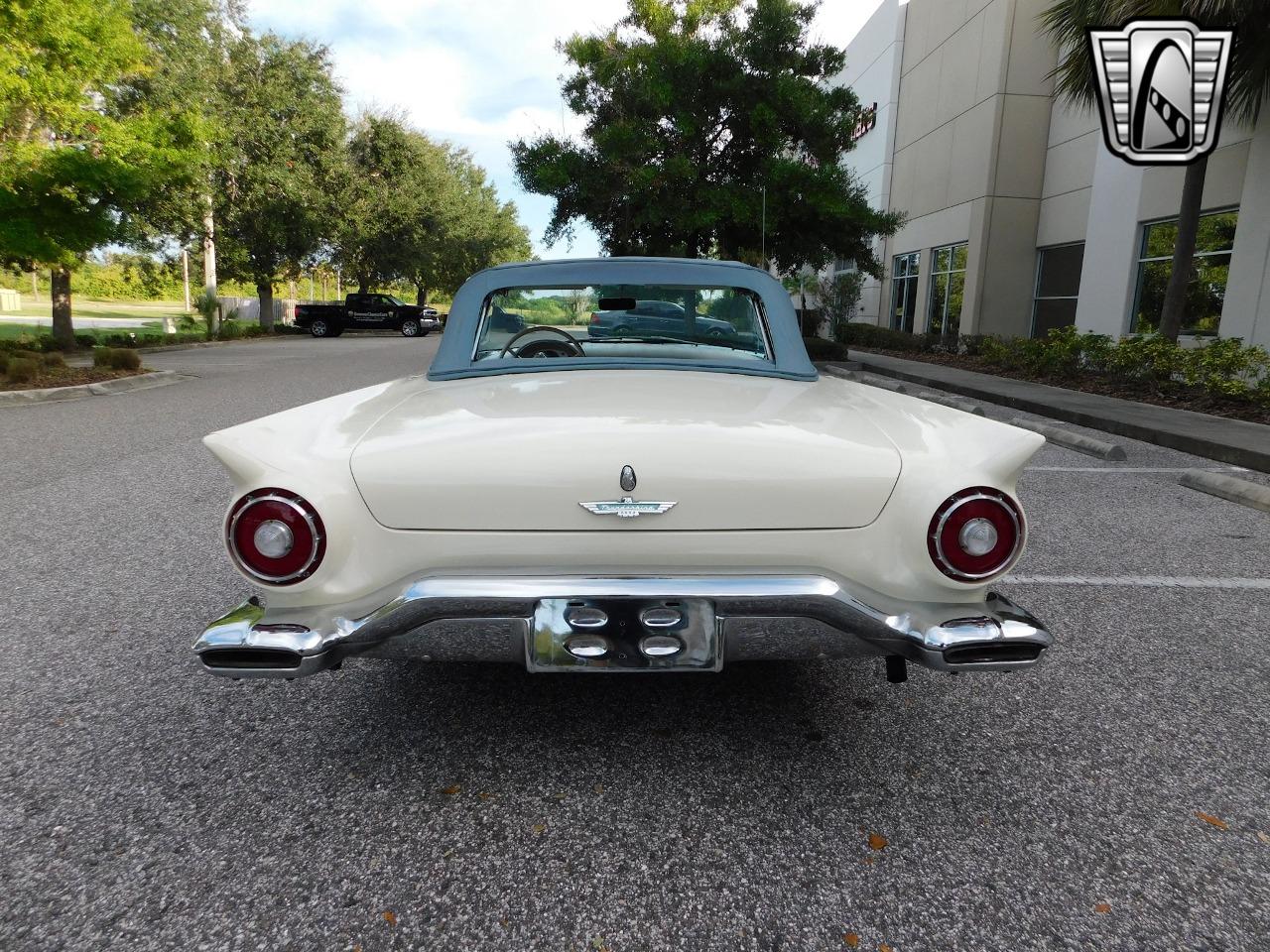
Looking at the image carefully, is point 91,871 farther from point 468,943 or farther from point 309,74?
point 309,74

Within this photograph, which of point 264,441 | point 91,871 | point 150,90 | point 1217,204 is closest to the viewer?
point 91,871

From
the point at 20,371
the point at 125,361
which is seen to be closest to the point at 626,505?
the point at 20,371

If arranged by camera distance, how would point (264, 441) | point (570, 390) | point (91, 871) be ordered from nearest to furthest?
point (91, 871)
point (264, 441)
point (570, 390)

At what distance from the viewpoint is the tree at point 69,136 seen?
489 inches

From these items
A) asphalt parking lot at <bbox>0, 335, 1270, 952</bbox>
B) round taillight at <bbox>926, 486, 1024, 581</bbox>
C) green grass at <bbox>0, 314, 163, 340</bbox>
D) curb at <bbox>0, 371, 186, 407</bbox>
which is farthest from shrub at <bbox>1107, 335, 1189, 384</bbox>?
green grass at <bbox>0, 314, 163, 340</bbox>

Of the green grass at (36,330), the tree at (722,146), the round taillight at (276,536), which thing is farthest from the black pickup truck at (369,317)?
the round taillight at (276,536)

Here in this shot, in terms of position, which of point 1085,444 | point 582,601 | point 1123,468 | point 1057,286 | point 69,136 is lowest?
point 1123,468

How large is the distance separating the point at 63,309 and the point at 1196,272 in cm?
2290

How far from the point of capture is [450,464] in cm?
195

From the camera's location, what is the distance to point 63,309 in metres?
18.4

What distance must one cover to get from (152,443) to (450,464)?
6.95m

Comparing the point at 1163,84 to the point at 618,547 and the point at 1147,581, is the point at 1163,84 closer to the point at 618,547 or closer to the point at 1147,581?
the point at 1147,581

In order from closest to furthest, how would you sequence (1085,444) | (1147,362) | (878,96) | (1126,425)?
(1085,444) < (1126,425) < (1147,362) < (878,96)

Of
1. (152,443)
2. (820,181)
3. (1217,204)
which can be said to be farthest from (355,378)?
(1217,204)
